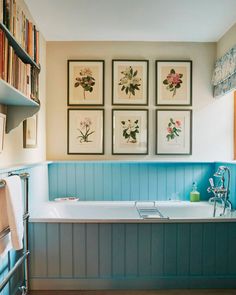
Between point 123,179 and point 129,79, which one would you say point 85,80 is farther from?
point 123,179

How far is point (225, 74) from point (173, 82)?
582 millimetres

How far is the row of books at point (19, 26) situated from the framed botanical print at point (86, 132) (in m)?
1.03

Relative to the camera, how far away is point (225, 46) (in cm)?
299

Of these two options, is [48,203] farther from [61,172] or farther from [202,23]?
[202,23]

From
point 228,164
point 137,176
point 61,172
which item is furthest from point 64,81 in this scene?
point 228,164

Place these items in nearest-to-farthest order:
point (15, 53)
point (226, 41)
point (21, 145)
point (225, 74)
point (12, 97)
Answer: point (15, 53), point (12, 97), point (21, 145), point (225, 74), point (226, 41)

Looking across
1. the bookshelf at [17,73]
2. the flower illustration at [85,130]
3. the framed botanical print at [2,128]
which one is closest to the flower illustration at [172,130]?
the flower illustration at [85,130]

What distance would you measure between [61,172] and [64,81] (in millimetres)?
1036

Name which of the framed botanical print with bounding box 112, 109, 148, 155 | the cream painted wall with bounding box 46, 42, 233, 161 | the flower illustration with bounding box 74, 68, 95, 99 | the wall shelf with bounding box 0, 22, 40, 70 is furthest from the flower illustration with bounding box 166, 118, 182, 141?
the wall shelf with bounding box 0, 22, 40, 70

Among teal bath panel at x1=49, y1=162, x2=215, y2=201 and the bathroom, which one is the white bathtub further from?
teal bath panel at x1=49, y1=162, x2=215, y2=201

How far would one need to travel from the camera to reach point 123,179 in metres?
3.20

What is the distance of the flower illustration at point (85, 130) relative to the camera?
126 inches

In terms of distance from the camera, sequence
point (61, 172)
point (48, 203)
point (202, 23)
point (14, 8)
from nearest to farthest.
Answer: point (14, 8) < point (202, 23) < point (48, 203) < point (61, 172)

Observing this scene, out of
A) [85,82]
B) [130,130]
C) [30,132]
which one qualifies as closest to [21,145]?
[30,132]
